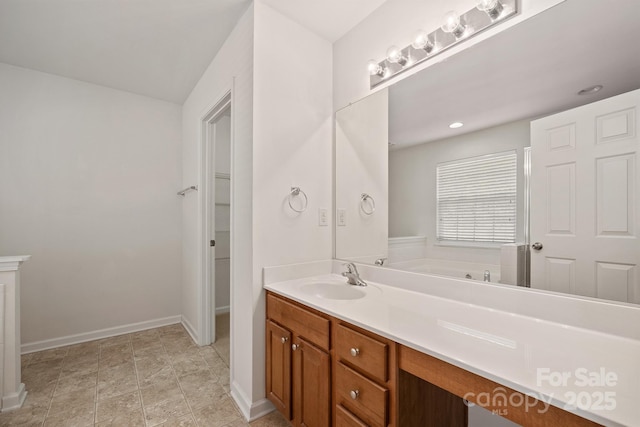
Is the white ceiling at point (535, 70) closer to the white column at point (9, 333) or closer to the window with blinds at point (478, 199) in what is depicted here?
the window with blinds at point (478, 199)

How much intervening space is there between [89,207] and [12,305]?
128cm

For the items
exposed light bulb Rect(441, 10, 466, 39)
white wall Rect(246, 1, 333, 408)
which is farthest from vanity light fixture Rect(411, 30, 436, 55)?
white wall Rect(246, 1, 333, 408)

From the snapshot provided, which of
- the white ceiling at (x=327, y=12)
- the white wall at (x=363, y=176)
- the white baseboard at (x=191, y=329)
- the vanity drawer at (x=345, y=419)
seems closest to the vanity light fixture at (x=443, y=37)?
the white wall at (x=363, y=176)

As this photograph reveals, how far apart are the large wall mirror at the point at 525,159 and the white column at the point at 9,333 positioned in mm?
2309

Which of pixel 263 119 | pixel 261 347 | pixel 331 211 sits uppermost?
pixel 263 119

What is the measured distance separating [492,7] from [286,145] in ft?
4.04

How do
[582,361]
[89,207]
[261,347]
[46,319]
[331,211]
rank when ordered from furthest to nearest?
[89,207] < [46,319] < [331,211] < [261,347] < [582,361]

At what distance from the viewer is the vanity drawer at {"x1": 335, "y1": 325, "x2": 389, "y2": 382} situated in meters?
1.01

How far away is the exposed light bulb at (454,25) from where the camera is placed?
136cm


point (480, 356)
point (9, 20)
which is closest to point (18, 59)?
point (9, 20)

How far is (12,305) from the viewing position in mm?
1779

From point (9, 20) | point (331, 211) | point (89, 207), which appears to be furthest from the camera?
point (89, 207)

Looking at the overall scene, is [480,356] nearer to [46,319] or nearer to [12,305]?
[12,305]

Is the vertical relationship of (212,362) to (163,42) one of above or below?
below
